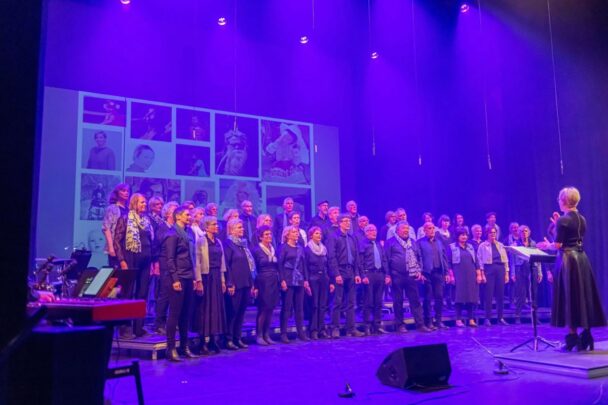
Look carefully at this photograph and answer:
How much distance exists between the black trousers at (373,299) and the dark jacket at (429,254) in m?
1.00

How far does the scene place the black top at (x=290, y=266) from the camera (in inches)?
312

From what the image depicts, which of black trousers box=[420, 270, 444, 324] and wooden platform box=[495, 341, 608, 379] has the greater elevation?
black trousers box=[420, 270, 444, 324]

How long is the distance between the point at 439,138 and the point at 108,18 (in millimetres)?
7868

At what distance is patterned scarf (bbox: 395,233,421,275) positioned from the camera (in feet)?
29.8

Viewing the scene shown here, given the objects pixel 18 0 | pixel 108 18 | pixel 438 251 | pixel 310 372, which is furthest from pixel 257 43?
pixel 18 0

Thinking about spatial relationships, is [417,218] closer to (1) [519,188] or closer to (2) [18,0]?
(1) [519,188]

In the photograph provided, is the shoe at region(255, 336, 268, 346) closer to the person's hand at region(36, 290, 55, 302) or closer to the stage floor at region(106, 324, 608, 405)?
the stage floor at region(106, 324, 608, 405)

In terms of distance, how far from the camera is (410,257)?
30.0ft

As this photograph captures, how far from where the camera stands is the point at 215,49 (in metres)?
11.1

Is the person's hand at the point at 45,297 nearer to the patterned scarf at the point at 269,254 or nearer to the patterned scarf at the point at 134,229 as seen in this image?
the patterned scarf at the point at 134,229

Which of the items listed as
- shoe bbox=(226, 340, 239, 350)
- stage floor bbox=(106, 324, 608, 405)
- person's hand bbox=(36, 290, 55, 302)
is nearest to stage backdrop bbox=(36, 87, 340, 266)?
shoe bbox=(226, 340, 239, 350)

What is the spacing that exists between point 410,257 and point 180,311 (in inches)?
172

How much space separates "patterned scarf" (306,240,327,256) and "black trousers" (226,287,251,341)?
1405 millimetres

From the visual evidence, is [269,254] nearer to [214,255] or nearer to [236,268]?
[236,268]
